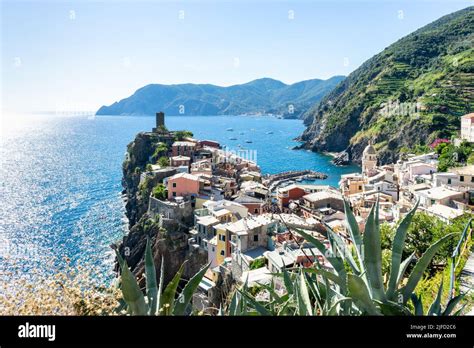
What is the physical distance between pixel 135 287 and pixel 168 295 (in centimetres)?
31

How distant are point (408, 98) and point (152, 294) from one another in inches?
A: 2878

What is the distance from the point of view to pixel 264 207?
2727 cm

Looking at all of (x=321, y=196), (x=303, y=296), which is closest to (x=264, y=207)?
(x=321, y=196)

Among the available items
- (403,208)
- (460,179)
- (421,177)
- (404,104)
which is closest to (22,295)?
(403,208)

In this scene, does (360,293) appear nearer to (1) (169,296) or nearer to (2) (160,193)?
(1) (169,296)

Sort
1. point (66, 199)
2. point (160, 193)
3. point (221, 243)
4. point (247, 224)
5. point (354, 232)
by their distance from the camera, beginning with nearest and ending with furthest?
point (354, 232), point (247, 224), point (221, 243), point (160, 193), point (66, 199)

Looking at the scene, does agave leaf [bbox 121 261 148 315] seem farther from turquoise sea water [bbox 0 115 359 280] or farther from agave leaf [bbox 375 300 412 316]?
agave leaf [bbox 375 300 412 316]

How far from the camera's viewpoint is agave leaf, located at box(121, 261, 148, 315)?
224cm

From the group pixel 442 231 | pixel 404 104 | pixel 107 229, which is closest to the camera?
pixel 442 231

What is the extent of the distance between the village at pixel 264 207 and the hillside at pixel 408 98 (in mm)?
16403

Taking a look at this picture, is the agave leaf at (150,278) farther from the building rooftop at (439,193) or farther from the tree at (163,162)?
the tree at (163,162)

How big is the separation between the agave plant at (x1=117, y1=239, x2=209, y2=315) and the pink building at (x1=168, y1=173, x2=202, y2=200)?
25.4m
